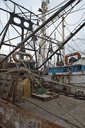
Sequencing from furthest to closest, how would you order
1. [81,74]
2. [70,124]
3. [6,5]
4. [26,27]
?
[81,74]
[26,27]
[6,5]
[70,124]

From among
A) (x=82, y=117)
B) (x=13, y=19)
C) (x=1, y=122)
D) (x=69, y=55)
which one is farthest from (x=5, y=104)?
(x=69, y=55)

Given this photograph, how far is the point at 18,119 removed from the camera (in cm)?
276

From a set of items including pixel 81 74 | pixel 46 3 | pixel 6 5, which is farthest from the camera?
pixel 46 3

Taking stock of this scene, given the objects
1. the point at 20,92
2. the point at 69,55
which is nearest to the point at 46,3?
the point at 69,55

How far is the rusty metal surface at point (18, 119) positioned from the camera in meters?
2.21

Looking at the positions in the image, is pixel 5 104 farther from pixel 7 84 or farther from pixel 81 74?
pixel 81 74

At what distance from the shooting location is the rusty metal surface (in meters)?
2.21

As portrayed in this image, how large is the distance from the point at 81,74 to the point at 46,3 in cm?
2291

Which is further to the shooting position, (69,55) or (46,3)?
(46,3)

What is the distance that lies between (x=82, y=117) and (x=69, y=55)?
11.1 m

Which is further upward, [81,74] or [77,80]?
[81,74]

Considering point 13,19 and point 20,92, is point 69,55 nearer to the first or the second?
point 13,19

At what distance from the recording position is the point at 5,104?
10.9 feet

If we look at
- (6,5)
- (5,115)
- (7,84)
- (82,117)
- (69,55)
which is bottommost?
(82,117)
